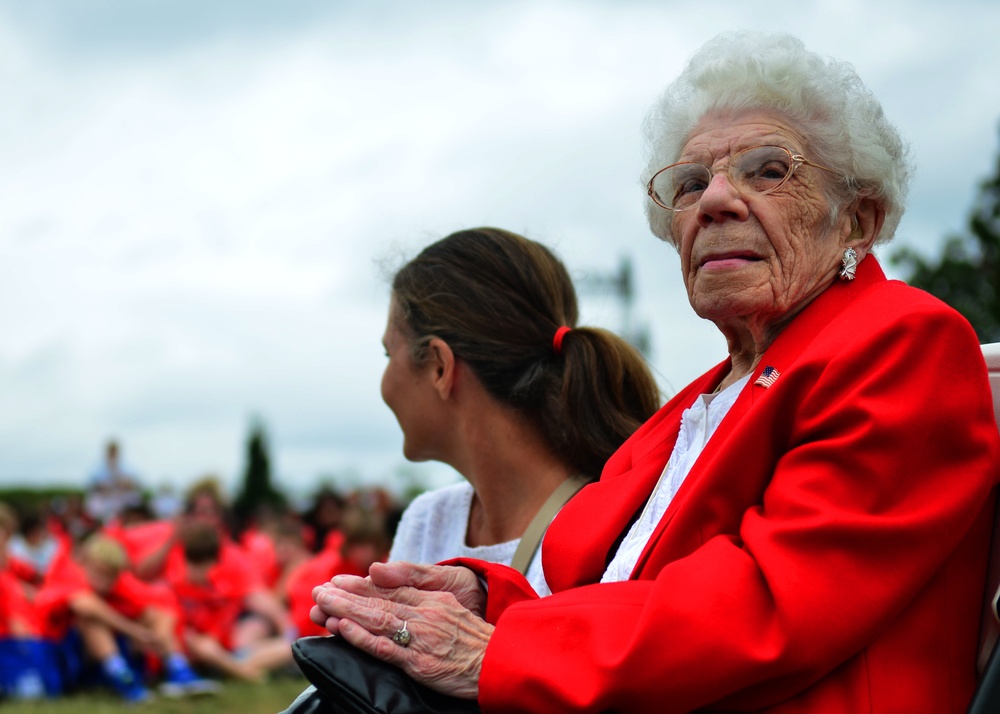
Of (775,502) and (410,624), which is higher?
(775,502)

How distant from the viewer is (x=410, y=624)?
1.92 meters

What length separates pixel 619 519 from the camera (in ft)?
7.09

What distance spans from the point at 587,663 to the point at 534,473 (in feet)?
4.95

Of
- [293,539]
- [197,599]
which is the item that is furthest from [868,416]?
[293,539]

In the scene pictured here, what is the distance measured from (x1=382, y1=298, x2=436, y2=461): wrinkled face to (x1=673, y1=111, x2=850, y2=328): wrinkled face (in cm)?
126

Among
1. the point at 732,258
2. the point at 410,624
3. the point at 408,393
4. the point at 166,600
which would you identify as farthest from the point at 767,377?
the point at 166,600

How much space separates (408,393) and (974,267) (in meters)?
11.7

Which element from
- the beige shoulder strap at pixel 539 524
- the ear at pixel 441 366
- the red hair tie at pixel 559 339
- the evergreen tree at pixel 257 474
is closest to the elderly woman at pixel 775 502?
the beige shoulder strap at pixel 539 524

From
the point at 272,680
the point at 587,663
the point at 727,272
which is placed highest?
the point at 727,272

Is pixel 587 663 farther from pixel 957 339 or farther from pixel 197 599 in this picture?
pixel 197 599

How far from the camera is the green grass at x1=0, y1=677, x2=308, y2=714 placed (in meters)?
7.02

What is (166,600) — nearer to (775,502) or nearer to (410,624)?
(410,624)

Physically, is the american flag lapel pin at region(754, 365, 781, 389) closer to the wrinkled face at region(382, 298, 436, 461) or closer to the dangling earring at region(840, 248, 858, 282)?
the dangling earring at region(840, 248, 858, 282)

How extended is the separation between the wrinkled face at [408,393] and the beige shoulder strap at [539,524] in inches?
17.2
